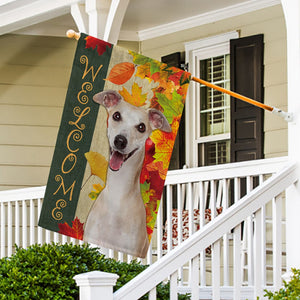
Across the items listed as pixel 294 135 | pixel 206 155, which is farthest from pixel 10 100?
pixel 294 135

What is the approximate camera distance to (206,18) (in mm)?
7477

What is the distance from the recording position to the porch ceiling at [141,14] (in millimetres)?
6629

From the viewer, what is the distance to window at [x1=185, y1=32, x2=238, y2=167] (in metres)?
7.29

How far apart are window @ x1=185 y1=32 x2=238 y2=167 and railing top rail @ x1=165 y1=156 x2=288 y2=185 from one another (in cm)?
218

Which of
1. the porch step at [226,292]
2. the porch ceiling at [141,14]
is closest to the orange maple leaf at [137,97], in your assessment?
the porch step at [226,292]

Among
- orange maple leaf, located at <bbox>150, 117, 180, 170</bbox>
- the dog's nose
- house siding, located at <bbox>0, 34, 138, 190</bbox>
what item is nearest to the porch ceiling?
house siding, located at <bbox>0, 34, 138, 190</bbox>

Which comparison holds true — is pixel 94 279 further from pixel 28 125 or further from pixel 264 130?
pixel 28 125

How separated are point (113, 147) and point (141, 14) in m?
3.63

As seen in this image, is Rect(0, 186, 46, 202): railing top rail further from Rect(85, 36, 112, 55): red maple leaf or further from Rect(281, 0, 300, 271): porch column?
Rect(281, 0, 300, 271): porch column

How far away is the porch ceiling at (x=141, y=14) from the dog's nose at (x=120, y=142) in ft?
7.43

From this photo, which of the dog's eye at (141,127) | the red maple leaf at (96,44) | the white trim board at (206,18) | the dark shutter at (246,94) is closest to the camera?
the red maple leaf at (96,44)

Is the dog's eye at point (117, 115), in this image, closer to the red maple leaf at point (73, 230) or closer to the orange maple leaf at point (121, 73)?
the orange maple leaf at point (121, 73)

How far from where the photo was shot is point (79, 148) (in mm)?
4234

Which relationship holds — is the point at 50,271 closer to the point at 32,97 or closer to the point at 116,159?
the point at 116,159
